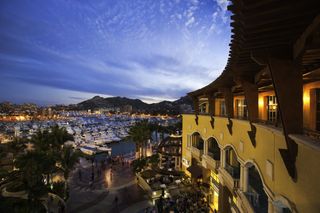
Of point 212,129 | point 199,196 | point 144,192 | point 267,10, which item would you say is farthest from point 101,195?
point 267,10

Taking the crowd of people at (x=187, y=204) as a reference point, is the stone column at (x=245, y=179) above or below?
above

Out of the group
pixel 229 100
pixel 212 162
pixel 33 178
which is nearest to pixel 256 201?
pixel 229 100

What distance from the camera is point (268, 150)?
8852 mm

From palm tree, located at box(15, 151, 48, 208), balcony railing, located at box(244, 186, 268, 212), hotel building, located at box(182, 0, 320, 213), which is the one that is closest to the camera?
hotel building, located at box(182, 0, 320, 213)

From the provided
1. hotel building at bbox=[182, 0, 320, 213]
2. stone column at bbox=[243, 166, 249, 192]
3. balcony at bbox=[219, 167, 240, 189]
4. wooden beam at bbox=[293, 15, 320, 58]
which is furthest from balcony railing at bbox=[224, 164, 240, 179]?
wooden beam at bbox=[293, 15, 320, 58]

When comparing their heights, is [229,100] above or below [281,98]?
above

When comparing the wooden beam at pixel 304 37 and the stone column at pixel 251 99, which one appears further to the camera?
the stone column at pixel 251 99

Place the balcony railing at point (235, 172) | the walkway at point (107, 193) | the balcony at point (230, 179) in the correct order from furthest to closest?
the walkway at point (107, 193) < the balcony railing at point (235, 172) < the balcony at point (230, 179)

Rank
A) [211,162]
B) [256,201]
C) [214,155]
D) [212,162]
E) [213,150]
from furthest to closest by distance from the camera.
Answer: [213,150], [214,155], [211,162], [212,162], [256,201]

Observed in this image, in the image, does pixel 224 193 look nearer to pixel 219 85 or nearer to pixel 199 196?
pixel 199 196

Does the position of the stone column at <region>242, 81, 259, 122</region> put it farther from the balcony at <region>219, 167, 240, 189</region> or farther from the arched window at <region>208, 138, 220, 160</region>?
the arched window at <region>208, 138, 220, 160</region>

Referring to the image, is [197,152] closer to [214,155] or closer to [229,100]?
[214,155]

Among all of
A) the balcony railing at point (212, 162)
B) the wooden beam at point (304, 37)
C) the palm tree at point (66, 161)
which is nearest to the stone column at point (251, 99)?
the wooden beam at point (304, 37)

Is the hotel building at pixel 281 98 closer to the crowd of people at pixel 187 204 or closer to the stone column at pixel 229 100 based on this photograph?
the stone column at pixel 229 100
